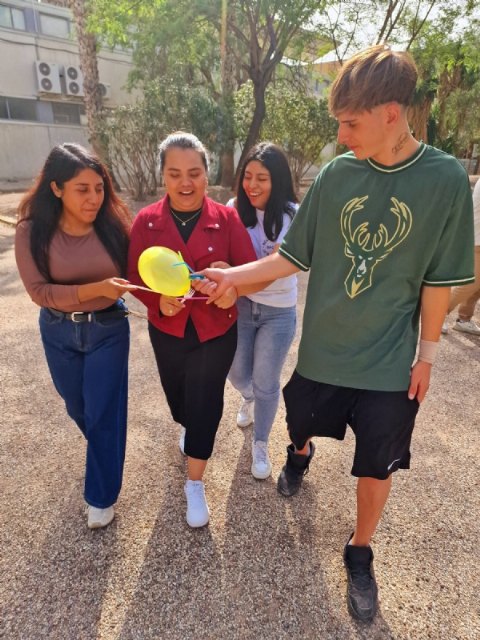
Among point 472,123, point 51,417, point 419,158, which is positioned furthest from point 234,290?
point 472,123

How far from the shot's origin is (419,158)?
1.57m

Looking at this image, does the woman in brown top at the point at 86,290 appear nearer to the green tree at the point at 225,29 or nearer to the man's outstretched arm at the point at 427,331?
the man's outstretched arm at the point at 427,331

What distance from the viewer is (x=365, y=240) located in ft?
5.51

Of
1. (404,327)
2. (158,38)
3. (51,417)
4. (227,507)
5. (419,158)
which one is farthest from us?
(158,38)

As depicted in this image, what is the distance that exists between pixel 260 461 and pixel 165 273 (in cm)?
146

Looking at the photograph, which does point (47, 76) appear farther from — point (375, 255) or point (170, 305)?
point (375, 255)

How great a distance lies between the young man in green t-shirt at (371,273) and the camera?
4.99ft

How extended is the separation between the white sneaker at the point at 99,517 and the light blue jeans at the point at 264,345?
3.16ft

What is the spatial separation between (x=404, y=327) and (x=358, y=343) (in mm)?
193

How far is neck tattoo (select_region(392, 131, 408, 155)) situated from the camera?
61.1 inches

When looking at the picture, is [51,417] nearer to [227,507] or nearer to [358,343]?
[227,507]

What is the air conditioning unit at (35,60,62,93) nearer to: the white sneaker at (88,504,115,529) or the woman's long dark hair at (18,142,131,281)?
the woman's long dark hair at (18,142,131,281)

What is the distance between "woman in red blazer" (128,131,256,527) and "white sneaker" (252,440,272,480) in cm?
46

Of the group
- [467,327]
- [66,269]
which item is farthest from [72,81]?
[66,269]
